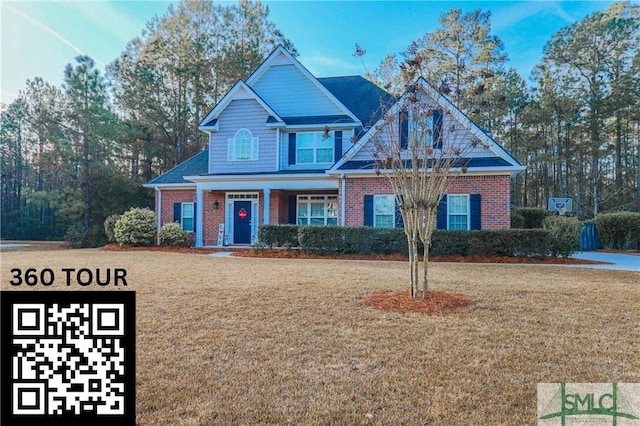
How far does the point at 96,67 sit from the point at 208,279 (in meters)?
20.5

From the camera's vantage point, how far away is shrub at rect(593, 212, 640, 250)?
15758 millimetres

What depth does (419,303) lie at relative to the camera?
513 cm

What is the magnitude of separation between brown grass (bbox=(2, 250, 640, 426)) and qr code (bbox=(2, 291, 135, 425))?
25 cm

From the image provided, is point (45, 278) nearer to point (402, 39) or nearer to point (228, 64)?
point (402, 39)

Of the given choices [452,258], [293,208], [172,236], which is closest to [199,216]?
[172,236]

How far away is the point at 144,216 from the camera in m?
15.2

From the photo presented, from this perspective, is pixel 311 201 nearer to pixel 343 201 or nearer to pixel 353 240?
pixel 343 201

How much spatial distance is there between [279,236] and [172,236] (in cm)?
524

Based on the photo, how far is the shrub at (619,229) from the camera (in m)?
15.8

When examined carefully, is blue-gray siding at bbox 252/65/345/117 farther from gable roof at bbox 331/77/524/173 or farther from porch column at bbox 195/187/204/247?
porch column at bbox 195/187/204/247

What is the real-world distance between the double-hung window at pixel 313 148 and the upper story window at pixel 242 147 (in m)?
1.98

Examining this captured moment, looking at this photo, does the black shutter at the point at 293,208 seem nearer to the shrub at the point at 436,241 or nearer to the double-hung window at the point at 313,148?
the double-hung window at the point at 313,148

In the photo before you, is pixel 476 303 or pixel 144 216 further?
pixel 144 216

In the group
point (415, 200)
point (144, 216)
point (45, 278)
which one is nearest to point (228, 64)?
point (144, 216)
